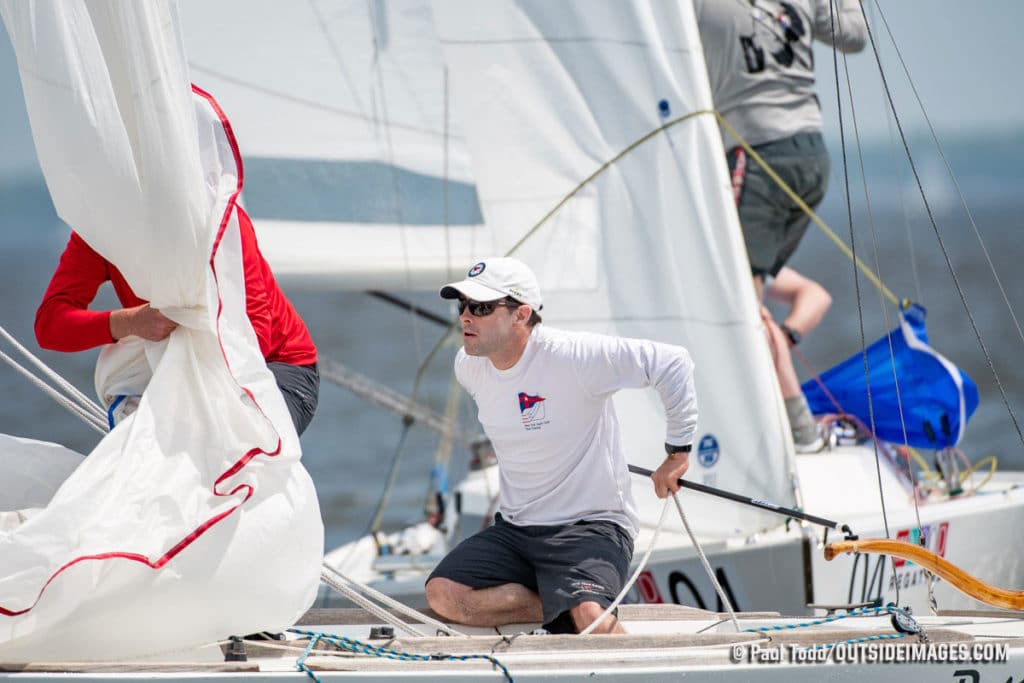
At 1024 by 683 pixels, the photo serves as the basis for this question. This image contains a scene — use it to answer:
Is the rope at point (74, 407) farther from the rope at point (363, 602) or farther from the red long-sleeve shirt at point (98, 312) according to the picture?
the rope at point (363, 602)

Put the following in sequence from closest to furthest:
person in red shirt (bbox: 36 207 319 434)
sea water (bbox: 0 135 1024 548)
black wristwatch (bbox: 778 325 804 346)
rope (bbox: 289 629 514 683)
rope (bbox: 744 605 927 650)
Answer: rope (bbox: 289 629 514 683), rope (bbox: 744 605 927 650), person in red shirt (bbox: 36 207 319 434), black wristwatch (bbox: 778 325 804 346), sea water (bbox: 0 135 1024 548)

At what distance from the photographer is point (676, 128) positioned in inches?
211

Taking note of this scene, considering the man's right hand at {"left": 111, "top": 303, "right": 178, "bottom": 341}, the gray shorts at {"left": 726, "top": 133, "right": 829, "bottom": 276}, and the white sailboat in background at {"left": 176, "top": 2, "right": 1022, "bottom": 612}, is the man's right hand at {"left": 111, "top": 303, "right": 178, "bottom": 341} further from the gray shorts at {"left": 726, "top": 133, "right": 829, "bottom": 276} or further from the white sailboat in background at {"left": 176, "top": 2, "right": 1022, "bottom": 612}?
the gray shorts at {"left": 726, "top": 133, "right": 829, "bottom": 276}

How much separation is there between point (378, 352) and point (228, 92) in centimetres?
1153

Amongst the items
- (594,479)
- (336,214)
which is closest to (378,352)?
(336,214)

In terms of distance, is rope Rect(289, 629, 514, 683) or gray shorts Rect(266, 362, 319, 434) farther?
gray shorts Rect(266, 362, 319, 434)

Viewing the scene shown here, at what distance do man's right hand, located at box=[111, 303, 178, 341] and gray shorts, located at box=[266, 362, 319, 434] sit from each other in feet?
1.11

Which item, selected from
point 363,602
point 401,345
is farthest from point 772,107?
point 401,345

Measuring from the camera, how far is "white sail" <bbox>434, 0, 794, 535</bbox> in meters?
5.24

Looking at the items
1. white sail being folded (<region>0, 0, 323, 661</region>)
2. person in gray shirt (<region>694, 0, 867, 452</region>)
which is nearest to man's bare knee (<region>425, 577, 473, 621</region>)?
white sail being folded (<region>0, 0, 323, 661</region>)

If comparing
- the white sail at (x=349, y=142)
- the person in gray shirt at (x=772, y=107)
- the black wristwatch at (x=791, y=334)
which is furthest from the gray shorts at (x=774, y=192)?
the white sail at (x=349, y=142)

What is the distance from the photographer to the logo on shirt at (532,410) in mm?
3645

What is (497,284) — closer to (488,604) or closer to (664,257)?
(488,604)

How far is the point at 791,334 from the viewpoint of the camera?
6418 millimetres
